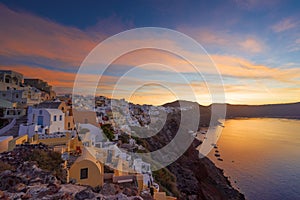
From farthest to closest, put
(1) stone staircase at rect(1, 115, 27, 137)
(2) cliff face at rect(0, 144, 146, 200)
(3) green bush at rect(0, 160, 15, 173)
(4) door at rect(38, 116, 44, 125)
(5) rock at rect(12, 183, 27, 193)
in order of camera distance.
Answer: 1. (4) door at rect(38, 116, 44, 125)
2. (1) stone staircase at rect(1, 115, 27, 137)
3. (3) green bush at rect(0, 160, 15, 173)
4. (5) rock at rect(12, 183, 27, 193)
5. (2) cliff face at rect(0, 144, 146, 200)

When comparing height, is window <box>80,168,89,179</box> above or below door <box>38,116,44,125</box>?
below

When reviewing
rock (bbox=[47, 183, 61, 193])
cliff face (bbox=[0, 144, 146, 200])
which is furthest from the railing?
rock (bbox=[47, 183, 61, 193])

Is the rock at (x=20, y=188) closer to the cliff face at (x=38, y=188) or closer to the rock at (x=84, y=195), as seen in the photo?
the cliff face at (x=38, y=188)

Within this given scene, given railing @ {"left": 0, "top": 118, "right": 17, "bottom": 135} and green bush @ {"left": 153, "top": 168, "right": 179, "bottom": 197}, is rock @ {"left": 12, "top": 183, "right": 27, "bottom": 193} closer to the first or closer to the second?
railing @ {"left": 0, "top": 118, "right": 17, "bottom": 135}

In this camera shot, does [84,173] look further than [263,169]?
No

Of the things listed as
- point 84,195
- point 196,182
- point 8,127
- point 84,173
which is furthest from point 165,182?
point 84,195

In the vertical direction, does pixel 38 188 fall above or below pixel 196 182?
above

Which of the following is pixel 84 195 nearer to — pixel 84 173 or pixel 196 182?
pixel 84 173

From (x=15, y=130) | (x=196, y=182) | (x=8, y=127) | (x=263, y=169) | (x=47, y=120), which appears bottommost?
(x=263, y=169)

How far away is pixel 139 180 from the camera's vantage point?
6.31m

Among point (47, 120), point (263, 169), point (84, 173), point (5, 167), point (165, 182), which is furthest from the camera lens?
point (263, 169)

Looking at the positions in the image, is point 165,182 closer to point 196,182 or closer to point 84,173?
point 196,182

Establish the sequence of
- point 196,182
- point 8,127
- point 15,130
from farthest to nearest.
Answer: point 196,182
point 8,127
point 15,130

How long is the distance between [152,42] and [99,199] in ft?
26.5
